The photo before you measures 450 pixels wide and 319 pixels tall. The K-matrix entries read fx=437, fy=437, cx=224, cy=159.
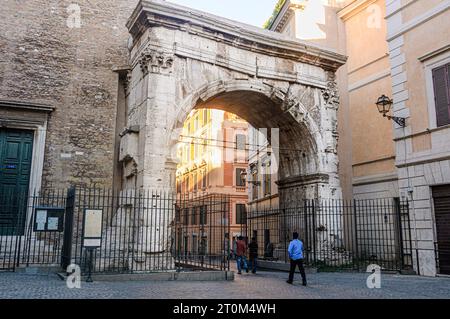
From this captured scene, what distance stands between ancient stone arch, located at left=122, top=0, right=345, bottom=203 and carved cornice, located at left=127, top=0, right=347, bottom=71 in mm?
27

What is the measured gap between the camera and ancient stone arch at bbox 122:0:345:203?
11.6 meters

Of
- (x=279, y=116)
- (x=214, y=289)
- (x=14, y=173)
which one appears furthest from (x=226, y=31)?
(x=214, y=289)

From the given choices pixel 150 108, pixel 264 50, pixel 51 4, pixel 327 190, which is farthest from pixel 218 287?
pixel 51 4

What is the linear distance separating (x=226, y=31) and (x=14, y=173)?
7467mm

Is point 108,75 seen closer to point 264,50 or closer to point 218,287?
point 264,50

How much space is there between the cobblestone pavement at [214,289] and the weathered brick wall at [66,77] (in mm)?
4361

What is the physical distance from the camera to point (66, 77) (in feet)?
45.1

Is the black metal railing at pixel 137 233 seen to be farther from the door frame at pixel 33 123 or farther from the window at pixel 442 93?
the window at pixel 442 93

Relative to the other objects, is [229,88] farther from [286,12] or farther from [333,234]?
[286,12]

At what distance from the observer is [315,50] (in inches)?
588

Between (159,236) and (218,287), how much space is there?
2.48 metres

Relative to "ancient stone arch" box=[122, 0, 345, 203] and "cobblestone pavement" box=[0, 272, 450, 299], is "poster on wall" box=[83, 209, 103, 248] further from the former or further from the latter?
"ancient stone arch" box=[122, 0, 345, 203]

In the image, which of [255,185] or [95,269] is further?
[255,185]

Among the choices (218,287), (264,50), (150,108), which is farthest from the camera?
(264,50)
